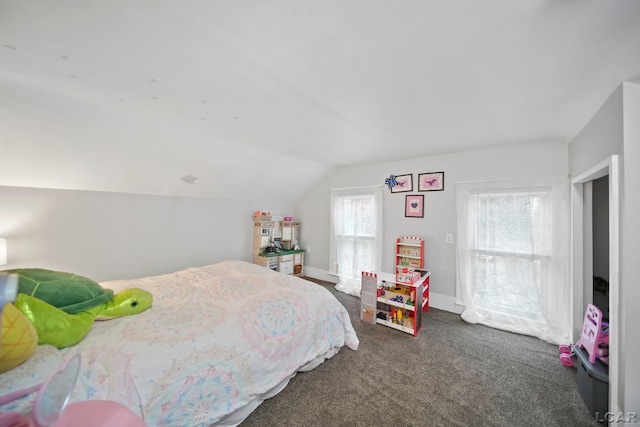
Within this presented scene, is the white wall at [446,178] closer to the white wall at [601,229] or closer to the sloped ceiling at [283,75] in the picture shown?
the sloped ceiling at [283,75]

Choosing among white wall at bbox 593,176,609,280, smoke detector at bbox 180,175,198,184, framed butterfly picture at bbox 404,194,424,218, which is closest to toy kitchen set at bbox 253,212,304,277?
smoke detector at bbox 180,175,198,184

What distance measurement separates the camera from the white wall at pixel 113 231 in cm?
229

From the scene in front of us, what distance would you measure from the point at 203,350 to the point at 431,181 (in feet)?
10.8

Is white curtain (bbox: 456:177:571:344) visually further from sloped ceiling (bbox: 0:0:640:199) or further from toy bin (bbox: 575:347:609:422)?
toy bin (bbox: 575:347:609:422)

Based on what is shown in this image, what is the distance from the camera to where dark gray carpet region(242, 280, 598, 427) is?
1.54 meters

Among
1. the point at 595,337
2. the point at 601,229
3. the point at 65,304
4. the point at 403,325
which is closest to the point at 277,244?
the point at 403,325

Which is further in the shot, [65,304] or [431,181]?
[431,181]

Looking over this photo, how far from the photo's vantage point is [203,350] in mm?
1393

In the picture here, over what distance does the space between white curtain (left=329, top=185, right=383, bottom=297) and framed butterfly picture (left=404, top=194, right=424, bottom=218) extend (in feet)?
1.40

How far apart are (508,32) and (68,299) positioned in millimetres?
2800

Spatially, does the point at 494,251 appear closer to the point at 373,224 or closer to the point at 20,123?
the point at 373,224

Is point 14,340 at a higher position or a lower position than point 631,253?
lower

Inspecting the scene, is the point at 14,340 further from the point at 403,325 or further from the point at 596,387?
the point at 596,387

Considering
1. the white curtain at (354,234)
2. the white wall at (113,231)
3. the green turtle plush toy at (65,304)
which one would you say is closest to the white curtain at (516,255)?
the white curtain at (354,234)
